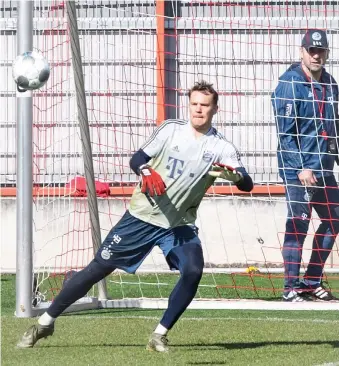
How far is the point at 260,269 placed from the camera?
563 inches

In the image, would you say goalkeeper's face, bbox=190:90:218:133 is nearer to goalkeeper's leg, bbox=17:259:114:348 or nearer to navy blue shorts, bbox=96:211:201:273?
navy blue shorts, bbox=96:211:201:273

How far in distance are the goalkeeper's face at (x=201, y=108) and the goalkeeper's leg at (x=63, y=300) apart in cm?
116

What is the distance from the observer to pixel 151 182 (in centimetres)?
830

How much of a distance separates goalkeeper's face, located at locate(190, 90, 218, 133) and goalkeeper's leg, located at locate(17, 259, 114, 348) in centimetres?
116

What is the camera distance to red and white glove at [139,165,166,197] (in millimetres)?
8305

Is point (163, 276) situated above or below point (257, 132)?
below

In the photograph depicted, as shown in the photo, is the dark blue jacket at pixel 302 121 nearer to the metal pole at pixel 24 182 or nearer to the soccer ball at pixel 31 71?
the metal pole at pixel 24 182

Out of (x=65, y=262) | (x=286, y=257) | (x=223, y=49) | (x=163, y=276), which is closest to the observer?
(x=286, y=257)

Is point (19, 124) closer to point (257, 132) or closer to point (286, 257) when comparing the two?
point (286, 257)

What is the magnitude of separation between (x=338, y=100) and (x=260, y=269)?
313 cm

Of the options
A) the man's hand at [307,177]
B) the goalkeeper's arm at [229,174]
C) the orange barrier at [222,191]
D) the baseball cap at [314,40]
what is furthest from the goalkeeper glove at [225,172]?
the orange barrier at [222,191]

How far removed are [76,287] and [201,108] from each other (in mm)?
1470

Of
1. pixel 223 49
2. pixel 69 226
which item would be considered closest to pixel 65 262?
pixel 69 226

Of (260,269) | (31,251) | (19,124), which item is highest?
(19,124)
